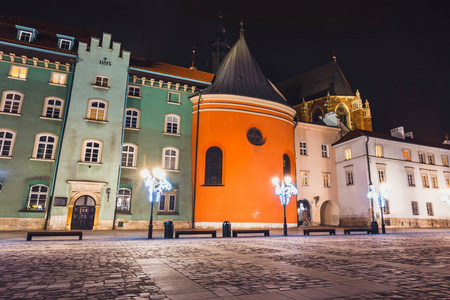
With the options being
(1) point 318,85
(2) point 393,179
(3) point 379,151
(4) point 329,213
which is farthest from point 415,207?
(1) point 318,85

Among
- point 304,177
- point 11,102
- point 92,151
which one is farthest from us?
point 304,177

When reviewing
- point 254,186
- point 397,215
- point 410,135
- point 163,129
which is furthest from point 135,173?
point 410,135

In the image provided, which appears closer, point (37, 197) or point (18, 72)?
point (37, 197)

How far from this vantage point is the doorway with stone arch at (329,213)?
32.8 metres

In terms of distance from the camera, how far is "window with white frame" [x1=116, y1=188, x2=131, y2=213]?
22.6 metres

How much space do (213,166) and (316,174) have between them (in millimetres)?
13799

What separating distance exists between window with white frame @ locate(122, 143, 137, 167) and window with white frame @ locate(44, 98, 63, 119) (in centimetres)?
549

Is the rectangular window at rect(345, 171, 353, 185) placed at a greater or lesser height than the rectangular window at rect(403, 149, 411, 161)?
lesser

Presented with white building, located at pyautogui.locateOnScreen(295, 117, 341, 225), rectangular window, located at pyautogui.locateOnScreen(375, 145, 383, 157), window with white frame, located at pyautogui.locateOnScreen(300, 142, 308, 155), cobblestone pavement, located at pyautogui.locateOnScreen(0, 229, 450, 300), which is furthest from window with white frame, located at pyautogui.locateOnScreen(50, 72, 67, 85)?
rectangular window, located at pyautogui.locateOnScreen(375, 145, 383, 157)

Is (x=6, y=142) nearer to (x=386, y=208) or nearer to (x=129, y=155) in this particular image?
(x=129, y=155)

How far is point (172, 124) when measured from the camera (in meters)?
25.8

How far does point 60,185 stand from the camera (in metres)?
20.8

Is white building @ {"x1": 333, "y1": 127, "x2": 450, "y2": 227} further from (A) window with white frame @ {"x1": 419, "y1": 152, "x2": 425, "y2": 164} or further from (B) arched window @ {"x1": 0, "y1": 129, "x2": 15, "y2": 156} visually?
(B) arched window @ {"x1": 0, "y1": 129, "x2": 15, "y2": 156}

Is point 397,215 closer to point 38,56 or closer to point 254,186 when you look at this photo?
point 254,186
